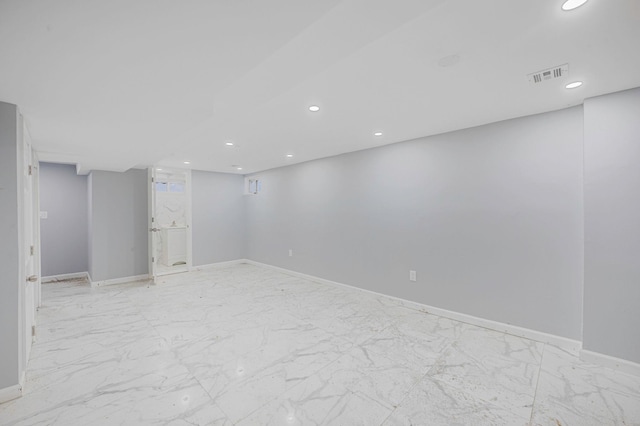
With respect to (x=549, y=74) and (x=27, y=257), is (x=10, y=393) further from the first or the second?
(x=549, y=74)

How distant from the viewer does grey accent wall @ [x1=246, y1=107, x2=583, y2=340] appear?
253 cm

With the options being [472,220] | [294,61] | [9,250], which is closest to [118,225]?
[9,250]

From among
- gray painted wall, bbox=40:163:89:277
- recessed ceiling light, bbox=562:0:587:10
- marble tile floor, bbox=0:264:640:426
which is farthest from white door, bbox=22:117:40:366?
recessed ceiling light, bbox=562:0:587:10

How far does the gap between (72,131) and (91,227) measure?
9.37 feet

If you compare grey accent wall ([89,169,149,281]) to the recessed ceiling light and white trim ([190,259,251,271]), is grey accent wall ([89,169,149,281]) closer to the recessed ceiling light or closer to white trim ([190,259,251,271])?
white trim ([190,259,251,271])

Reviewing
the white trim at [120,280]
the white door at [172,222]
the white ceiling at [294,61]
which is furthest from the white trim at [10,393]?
the white trim at [120,280]

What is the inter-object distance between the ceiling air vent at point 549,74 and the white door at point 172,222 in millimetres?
5602

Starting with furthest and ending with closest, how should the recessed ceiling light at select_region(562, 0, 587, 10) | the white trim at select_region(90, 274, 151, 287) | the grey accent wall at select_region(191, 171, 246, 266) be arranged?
the grey accent wall at select_region(191, 171, 246, 266) < the white trim at select_region(90, 274, 151, 287) < the recessed ceiling light at select_region(562, 0, 587, 10)

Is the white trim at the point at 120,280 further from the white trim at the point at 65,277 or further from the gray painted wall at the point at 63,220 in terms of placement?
the gray painted wall at the point at 63,220

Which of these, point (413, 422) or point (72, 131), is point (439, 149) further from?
point (72, 131)

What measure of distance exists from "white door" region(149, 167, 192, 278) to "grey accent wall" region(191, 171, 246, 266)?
5.8 inches

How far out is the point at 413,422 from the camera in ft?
5.42

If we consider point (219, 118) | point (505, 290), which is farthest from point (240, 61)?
point (505, 290)

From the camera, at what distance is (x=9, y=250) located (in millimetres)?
1904
